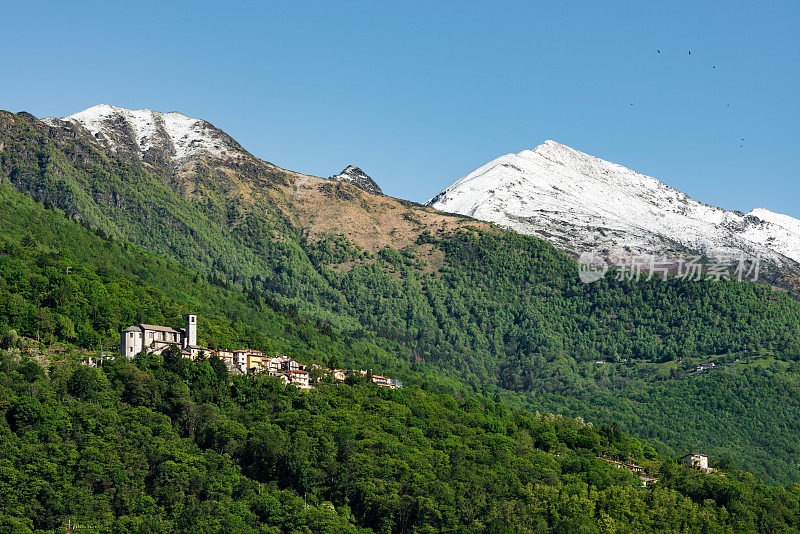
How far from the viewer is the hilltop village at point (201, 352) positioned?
388 feet

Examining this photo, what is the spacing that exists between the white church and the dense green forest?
3.63m

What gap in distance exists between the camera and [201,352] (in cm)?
11875

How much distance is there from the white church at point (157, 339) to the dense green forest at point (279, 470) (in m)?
3.63

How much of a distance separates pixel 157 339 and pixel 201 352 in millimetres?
5961

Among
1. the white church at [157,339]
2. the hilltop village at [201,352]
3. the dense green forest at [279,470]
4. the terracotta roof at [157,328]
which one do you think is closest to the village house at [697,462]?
the dense green forest at [279,470]

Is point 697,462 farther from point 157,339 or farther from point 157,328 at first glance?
point 157,328

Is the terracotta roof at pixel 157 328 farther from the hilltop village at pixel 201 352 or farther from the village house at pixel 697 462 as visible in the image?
the village house at pixel 697 462

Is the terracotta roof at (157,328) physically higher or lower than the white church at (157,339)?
higher

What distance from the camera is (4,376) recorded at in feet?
333

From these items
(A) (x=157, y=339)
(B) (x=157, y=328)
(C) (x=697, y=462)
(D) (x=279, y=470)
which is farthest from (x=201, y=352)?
(C) (x=697, y=462)

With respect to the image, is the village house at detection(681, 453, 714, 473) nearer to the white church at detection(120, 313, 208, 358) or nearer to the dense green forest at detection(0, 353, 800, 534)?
the dense green forest at detection(0, 353, 800, 534)

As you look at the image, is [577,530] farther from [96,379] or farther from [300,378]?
[96,379]

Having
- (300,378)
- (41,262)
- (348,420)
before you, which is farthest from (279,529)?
(41,262)

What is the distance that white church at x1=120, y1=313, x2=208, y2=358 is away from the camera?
117 m
